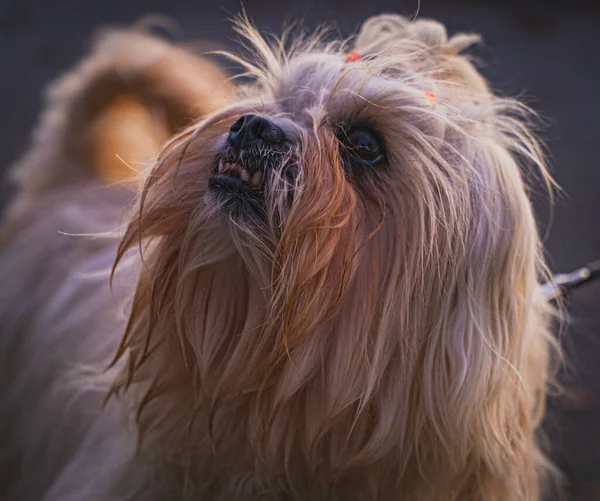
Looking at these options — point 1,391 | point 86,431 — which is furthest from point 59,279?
point 86,431

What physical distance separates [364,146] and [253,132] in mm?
232

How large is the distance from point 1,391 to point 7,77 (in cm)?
420

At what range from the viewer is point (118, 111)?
104 inches

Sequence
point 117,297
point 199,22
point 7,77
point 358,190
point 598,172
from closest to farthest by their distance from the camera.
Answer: point 358,190
point 117,297
point 598,172
point 7,77
point 199,22

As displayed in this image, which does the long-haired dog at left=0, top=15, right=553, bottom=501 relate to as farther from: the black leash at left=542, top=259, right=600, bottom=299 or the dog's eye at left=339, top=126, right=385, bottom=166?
the black leash at left=542, top=259, right=600, bottom=299

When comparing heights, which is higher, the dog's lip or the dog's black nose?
the dog's black nose

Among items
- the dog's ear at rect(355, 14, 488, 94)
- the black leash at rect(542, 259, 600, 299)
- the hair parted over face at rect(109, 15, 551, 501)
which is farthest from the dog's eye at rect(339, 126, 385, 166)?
the black leash at rect(542, 259, 600, 299)

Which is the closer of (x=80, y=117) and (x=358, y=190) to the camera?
(x=358, y=190)

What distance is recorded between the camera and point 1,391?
2.26 m

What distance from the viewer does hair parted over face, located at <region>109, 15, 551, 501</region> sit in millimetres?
1343

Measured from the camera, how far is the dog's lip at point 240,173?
1.35 meters

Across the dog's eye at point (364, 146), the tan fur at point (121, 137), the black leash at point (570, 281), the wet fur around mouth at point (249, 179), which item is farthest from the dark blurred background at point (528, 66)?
the wet fur around mouth at point (249, 179)

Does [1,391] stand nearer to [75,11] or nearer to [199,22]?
[199,22]

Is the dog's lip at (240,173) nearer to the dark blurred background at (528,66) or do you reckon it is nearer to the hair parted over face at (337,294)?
the hair parted over face at (337,294)
